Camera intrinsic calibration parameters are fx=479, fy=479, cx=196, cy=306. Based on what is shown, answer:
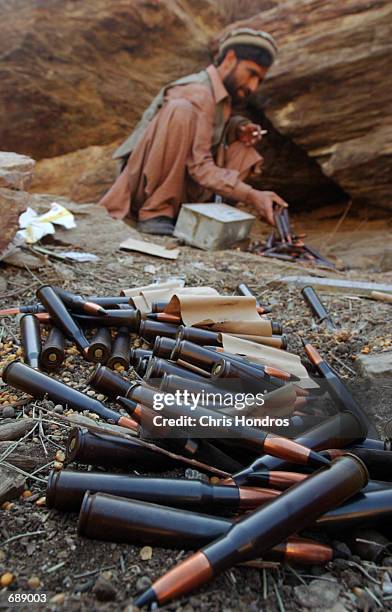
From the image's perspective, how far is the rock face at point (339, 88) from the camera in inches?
267

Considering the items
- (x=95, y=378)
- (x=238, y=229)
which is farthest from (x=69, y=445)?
(x=238, y=229)

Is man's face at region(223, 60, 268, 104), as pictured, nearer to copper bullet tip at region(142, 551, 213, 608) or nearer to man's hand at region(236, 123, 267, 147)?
man's hand at region(236, 123, 267, 147)

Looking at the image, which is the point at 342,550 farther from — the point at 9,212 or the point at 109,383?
the point at 9,212

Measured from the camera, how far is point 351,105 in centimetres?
712

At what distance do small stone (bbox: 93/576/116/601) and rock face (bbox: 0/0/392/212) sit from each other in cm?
716

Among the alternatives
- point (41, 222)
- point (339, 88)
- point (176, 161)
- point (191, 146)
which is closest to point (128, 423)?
point (41, 222)

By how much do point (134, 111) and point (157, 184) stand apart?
3.32 metres

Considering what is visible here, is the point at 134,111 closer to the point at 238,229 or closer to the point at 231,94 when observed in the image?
the point at 231,94

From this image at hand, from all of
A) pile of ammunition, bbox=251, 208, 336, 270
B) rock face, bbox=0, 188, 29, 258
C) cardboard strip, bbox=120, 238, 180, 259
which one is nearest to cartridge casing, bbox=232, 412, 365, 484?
rock face, bbox=0, 188, 29, 258

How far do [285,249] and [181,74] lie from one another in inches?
196

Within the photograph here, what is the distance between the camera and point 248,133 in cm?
686

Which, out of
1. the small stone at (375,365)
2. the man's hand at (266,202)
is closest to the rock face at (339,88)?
the man's hand at (266,202)

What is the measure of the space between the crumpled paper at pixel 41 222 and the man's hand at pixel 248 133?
2.94m

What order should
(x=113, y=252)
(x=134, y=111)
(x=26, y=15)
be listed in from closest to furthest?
(x=113, y=252) → (x=26, y=15) → (x=134, y=111)
